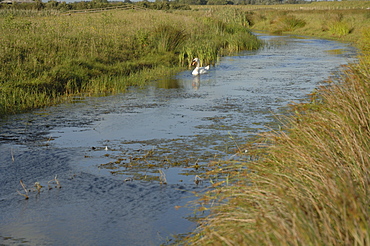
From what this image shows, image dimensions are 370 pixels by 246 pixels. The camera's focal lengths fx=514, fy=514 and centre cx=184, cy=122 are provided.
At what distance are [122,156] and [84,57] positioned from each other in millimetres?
8626

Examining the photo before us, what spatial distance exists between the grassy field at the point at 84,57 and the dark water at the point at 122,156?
799mm

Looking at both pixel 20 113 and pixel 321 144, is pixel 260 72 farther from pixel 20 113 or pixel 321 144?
pixel 321 144

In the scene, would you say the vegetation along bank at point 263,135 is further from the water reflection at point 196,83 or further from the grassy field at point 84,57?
the water reflection at point 196,83

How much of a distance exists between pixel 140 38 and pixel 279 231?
17.2 meters

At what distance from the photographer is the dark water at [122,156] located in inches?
203

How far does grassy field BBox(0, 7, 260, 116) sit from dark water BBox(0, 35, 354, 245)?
799 mm

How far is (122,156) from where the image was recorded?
7383mm

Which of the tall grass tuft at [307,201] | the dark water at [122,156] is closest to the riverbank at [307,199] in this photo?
the tall grass tuft at [307,201]

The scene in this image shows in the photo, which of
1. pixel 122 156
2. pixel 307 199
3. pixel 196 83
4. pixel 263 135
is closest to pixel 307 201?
pixel 307 199

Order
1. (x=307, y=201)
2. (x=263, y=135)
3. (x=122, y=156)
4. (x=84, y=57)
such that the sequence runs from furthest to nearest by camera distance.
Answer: (x=84, y=57), (x=122, y=156), (x=263, y=135), (x=307, y=201)

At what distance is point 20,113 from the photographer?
10.4m

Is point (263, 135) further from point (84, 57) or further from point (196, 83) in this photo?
point (84, 57)

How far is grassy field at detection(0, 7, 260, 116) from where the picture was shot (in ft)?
39.1

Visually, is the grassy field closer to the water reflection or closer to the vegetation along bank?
the vegetation along bank
